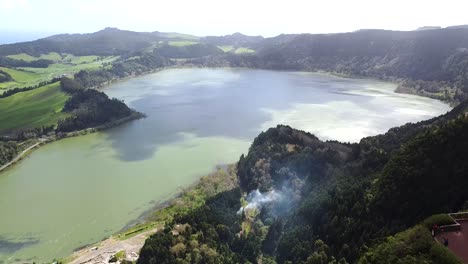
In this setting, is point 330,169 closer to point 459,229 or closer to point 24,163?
point 459,229

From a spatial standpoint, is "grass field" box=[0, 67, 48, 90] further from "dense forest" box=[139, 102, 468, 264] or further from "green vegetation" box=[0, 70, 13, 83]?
"dense forest" box=[139, 102, 468, 264]

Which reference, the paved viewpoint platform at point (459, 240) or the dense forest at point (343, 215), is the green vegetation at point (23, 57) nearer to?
the dense forest at point (343, 215)

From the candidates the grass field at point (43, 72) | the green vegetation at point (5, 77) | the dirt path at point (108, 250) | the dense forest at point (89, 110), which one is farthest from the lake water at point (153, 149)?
the green vegetation at point (5, 77)

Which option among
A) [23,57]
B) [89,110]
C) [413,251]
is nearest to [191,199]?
[413,251]

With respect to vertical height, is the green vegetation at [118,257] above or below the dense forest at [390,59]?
below

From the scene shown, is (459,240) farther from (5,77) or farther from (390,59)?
(390,59)
